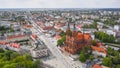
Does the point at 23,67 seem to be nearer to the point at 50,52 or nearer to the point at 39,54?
the point at 39,54

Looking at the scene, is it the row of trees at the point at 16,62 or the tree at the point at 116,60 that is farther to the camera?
the tree at the point at 116,60

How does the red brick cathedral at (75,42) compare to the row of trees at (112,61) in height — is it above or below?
above

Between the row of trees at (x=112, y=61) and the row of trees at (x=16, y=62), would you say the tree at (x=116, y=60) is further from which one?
the row of trees at (x=16, y=62)

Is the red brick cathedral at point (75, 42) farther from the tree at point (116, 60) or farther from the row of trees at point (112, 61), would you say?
Result: the tree at point (116, 60)

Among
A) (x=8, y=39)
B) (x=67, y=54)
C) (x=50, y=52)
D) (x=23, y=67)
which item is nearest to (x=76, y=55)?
(x=67, y=54)

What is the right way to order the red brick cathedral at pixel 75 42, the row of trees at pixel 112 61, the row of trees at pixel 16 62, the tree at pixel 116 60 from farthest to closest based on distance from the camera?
the red brick cathedral at pixel 75 42 < the tree at pixel 116 60 < the row of trees at pixel 112 61 < the row of trees at pixel 16 62

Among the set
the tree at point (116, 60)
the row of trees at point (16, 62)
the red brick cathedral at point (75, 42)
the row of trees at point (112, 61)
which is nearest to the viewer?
the row of trees at point (16, 62)

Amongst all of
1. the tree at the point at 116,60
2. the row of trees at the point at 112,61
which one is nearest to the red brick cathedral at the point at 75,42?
the row of trees at the point at 112,61

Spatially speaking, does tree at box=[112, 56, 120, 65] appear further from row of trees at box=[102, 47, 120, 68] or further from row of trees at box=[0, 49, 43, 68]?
row of trees at box=[0, 49, 43, 68]

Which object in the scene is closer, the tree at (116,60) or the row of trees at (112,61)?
the row of trees at (112,61)

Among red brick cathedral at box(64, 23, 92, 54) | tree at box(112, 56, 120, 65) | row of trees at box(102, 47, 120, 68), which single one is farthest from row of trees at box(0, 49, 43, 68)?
tree at box(112, 56, 120, 65)

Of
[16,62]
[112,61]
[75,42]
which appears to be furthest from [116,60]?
[16,62]

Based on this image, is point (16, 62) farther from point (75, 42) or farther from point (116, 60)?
point (116, 60)
